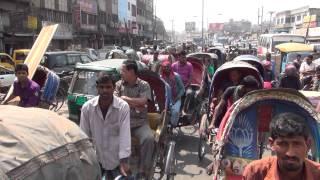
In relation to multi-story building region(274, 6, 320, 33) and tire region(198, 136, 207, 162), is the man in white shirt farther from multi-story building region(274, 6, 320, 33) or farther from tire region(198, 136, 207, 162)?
multi-story building region(274, 6, 320, 33)

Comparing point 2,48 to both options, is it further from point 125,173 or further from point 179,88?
point 125,173

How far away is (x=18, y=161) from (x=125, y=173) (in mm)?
2207

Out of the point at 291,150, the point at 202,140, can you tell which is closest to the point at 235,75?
the point at 202,140

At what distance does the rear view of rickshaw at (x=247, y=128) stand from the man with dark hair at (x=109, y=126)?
3.23 feet

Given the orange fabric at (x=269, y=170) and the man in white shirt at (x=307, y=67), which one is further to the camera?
the man in white shirt at (x=307, y=67)

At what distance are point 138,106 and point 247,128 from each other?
1362mm

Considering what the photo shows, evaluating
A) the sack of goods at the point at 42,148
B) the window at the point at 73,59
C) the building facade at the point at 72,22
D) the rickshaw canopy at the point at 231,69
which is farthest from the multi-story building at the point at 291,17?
the sack of goods at the point at 42,148

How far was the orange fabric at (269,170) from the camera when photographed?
2.48 m

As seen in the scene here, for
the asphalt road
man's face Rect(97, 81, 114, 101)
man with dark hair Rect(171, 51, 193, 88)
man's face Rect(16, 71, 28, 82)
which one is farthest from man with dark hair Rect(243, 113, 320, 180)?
man with dark hair Rect(171, 51, 193, 88)

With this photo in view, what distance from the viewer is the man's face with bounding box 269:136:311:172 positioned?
2.43 meters

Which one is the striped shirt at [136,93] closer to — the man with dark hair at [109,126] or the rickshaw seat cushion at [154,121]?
the rickshaw seat cushion at [154,121]

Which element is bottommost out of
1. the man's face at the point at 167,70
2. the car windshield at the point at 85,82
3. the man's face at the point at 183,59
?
the car windshield at the point at 85,82

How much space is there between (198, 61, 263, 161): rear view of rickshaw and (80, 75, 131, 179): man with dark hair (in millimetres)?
2889

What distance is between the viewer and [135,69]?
5.35 m
